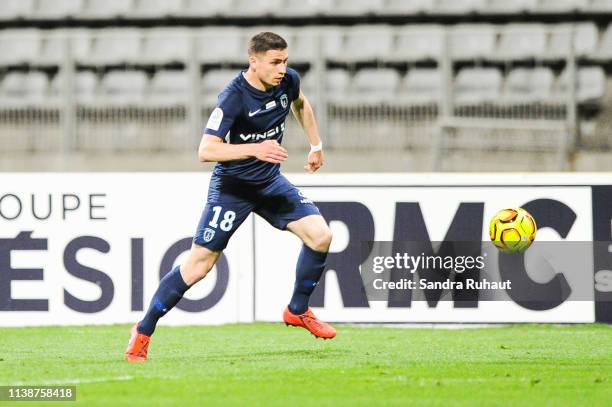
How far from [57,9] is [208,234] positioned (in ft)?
37.0

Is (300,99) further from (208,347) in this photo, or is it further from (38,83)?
(38,83)

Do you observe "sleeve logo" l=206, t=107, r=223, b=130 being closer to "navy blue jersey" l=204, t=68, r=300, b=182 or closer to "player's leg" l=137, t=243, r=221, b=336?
"navy blue jersey" l=204, t=68, r=300, b=182

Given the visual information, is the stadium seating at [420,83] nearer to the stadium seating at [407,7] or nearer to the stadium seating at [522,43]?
the stadium seating at [522,43]

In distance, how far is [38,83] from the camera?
1708 cm

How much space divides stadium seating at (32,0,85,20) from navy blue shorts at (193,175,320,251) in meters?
10.7

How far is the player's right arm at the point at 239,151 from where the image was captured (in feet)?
24.9

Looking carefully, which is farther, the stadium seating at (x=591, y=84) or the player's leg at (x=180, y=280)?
the stadium seating at (x=591, y=84)

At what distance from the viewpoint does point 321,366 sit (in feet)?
24.8

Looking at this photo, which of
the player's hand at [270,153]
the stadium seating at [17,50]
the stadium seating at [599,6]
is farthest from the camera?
the stadium seating at [599,6]

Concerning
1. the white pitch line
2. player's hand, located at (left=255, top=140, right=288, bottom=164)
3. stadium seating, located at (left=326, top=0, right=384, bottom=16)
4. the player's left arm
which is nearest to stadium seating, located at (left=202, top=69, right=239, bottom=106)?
stadium seating, located at (left=326, top=0, right=384, bottom=16)

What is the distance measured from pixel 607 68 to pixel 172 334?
8128 millimetres

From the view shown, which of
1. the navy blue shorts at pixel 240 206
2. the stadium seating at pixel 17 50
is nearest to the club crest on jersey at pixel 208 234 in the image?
the navy blue shorts at pixel 240 206

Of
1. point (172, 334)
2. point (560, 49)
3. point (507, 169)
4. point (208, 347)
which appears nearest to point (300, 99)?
point (208, 347)

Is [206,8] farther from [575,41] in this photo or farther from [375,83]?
[575,41]
